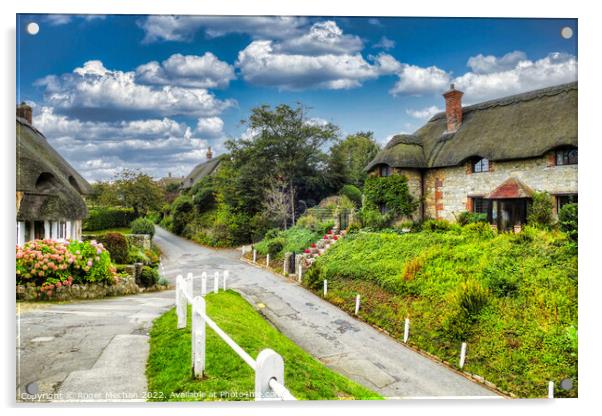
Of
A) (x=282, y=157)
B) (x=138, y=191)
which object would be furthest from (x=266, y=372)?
(x=138, y=191)

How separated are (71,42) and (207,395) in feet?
13.9

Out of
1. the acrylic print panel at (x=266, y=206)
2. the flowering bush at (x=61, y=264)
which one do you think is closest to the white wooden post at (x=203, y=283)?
the acrylic print panel at (x=266, y=206)

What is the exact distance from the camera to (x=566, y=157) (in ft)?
18.9

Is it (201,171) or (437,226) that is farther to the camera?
(437,226)

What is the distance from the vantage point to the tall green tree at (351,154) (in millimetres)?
5956

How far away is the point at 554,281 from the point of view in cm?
519

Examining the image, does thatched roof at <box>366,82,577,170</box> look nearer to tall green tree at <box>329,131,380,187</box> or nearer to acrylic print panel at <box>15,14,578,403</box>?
acrylic print panel at <box>15,14,578,403</box>

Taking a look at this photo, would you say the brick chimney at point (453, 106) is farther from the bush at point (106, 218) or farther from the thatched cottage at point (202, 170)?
the bush at point (106, 218)

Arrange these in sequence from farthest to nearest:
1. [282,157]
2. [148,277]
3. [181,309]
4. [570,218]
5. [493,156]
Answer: [493,156] → [148,277] → [282,157] → [570,218] → [181,309]

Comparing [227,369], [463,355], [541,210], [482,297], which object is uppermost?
[541,210]

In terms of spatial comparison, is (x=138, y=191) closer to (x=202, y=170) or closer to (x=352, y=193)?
(x=202, y=170)

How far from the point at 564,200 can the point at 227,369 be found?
510 cm
